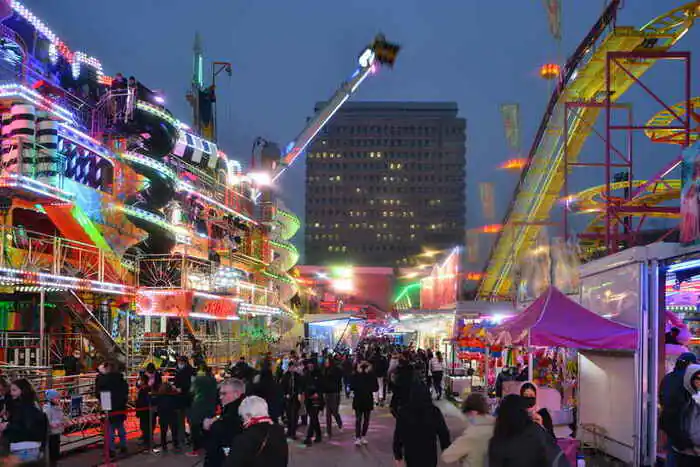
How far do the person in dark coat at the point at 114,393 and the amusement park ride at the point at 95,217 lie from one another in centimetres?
373

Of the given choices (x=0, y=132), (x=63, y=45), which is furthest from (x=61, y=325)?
(x=63, y=45)

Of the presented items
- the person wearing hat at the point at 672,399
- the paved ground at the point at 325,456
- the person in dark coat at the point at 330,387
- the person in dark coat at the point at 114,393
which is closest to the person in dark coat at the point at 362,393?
the paved ground at the point at 325,456

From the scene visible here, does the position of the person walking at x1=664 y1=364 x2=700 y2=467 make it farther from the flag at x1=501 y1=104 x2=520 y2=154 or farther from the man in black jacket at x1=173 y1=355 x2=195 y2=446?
the flag at x1=501 y1=104 x2=520 y2=154

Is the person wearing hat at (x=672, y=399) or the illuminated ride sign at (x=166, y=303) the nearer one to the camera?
the person wearing hat at (x=672, y=399)

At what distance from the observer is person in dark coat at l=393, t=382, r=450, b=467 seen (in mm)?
7844

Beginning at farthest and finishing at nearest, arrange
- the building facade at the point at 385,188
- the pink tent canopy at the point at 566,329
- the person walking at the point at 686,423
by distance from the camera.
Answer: the building facade at the point at 385,188 < the pink tent canopy at the point at 566,329 < the person walking at the point at 686,423

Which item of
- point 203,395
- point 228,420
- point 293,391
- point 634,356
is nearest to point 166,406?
point 203,395

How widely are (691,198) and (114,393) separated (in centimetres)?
1005

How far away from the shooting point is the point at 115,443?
14.5 meters

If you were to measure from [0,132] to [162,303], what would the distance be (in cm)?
705

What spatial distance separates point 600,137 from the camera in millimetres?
22391

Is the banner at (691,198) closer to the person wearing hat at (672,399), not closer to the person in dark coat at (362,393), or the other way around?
the person wearing hat at (672,399)

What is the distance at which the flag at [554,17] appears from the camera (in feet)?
90.8

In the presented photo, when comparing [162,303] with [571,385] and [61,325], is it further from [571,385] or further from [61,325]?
[571,385]
